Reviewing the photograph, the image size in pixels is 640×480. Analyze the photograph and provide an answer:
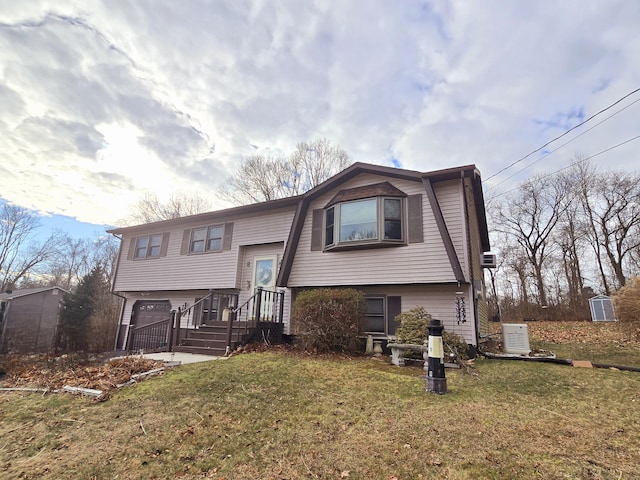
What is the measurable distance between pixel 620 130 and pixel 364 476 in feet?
42.5

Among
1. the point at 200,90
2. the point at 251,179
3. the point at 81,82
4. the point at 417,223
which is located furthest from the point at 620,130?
the point at 251,179

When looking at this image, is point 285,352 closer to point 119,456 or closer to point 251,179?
point 119,456

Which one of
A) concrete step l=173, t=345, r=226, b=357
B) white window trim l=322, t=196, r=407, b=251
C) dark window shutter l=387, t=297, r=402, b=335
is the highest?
white window trim l=322, t=196, r=407, b=251

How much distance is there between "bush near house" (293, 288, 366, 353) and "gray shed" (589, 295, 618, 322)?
1640cm

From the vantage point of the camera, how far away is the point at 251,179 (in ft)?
78.3

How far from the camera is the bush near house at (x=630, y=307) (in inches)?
310

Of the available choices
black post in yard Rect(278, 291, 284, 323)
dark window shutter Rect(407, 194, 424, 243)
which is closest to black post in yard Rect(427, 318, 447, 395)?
dark window shutter Rect(407, 194, 424, 243)

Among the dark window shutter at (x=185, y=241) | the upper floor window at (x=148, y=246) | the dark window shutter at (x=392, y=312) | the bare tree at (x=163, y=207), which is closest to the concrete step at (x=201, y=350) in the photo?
the dark window shutter at (x=392, y=312)

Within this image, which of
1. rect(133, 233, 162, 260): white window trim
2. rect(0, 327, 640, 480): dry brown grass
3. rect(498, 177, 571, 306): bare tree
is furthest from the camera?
rect(498, 177, 571, 306): bare tree

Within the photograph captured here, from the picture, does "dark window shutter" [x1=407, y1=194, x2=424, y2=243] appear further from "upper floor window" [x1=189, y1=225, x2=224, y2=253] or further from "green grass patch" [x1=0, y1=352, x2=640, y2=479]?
"upper floor window" [x1=189, y1=225, x2=224, y2=253]

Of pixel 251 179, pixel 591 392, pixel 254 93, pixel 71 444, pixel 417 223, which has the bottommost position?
pixel 71 444

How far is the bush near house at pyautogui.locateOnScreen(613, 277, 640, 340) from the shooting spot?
7.88 metres

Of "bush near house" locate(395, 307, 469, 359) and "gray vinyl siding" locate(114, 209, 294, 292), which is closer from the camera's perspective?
"bush near house" locate(395, 307, 469, 359)

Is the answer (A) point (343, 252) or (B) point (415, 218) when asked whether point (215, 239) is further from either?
(B) point (415, 218)
